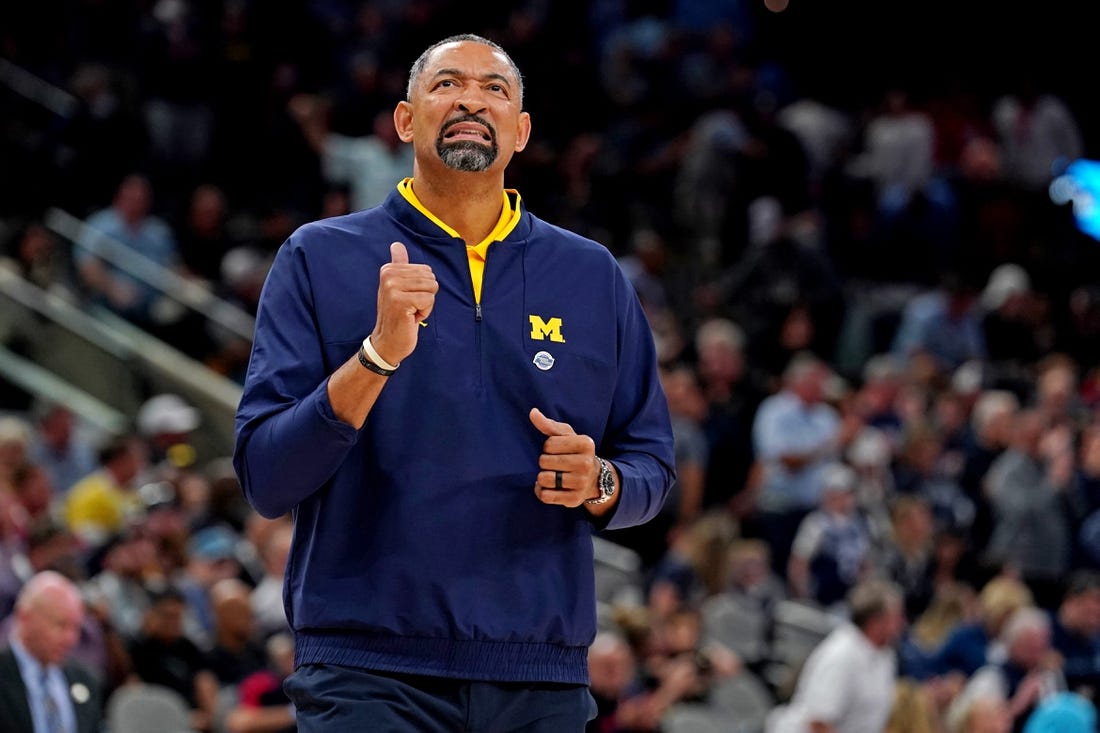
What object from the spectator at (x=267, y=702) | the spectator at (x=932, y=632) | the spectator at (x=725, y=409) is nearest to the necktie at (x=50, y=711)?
the spectator at (x=267, y=702)

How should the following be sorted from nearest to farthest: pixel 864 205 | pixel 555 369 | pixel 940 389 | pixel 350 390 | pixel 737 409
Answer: pixel 350 390
pixel 555 369
pixel 737 409
pixel 940 389
pixel 864 205

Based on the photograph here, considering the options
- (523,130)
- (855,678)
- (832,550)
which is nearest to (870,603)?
(855,678)

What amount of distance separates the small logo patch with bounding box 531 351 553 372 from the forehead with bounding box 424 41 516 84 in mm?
544

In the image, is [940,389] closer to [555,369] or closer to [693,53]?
[693,53]

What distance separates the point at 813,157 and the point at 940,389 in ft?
11.3

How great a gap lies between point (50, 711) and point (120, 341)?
5.90 meters

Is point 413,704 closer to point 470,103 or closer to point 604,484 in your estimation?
point 604,484

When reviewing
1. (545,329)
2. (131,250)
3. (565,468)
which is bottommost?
(565,468)

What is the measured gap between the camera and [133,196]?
43.7ft

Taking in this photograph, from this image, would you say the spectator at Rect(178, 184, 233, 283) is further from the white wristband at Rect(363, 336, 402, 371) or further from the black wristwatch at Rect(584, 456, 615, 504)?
the white wristband at Rect(363, 336, 402, 371)

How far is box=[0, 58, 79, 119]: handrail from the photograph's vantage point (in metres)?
14.7

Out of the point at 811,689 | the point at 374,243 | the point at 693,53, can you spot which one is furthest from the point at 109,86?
the point at 374,243

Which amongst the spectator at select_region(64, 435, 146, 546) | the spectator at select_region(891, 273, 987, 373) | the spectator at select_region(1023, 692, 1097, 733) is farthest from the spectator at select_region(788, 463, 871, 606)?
the spectator at select_region(64, 435, 146, 546)

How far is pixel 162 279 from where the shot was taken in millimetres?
13266
